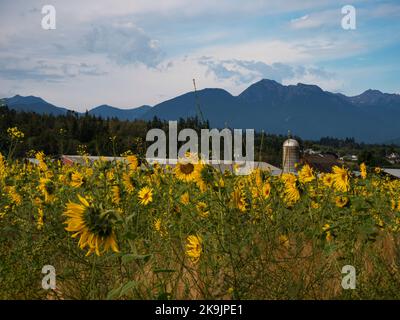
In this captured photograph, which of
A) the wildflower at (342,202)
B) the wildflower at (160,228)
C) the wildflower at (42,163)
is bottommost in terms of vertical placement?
the wildflower at (160,228)

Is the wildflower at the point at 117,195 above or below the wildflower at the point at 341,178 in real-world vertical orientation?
below

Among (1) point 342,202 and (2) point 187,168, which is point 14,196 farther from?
(1) point 342,202

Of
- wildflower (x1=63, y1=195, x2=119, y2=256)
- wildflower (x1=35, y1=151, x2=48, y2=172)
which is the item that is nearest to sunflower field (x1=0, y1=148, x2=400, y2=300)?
wildflower (x1=63, y1=195, x2=119, y2=256)

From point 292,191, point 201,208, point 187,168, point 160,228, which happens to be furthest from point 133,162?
point 292,191

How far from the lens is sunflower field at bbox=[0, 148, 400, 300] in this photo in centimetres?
238

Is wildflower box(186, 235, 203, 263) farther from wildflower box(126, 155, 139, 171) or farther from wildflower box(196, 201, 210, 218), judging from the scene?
wildflower box(126, 155, 139, 171)

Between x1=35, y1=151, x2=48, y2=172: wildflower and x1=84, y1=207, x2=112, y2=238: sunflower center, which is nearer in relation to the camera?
x1=84, y1=207, x2=112, y2=238: sunflower center

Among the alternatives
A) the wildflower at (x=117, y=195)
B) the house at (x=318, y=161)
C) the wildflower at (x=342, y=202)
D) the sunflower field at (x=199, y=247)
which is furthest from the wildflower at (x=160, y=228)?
the wildflower at (x=342, y=202)

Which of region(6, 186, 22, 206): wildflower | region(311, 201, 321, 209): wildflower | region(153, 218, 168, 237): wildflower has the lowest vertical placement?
region(153, 218, 168, 237): wildflower

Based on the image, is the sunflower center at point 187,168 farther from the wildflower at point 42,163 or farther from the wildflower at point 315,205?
the wildflower at point 42,163

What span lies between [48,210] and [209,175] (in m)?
1.64

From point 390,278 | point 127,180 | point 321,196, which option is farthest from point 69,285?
point 321,196

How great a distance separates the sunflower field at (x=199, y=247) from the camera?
93.8 inches

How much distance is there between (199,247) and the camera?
2961 mm
